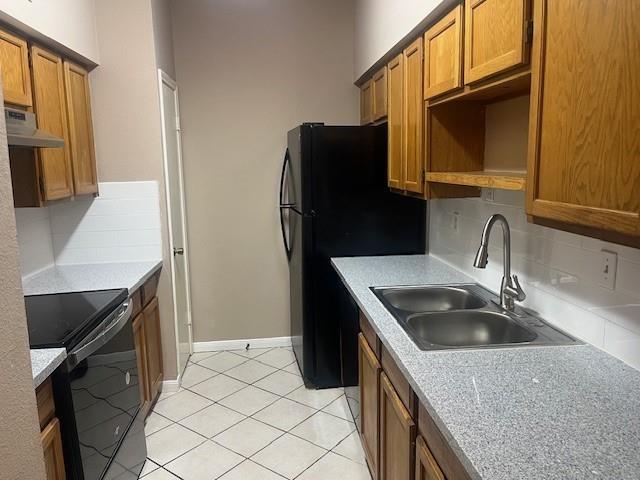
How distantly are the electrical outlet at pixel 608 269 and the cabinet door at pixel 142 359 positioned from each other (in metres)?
2.18

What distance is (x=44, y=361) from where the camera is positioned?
157 cm

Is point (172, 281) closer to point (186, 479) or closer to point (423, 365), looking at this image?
point (186, 479)

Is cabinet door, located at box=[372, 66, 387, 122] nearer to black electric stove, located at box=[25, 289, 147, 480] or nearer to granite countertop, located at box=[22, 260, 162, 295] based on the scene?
granite countertop, located at box=[22, 260, 162, 295]

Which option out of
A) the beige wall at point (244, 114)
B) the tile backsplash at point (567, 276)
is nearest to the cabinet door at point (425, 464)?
the tile backsplash at point (567, 276)

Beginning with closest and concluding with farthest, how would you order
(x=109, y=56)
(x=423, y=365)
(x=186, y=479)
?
(x=423, y=365)
(x=186, y=479)
(x=109, y=56)

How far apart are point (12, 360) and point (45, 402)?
0.84 meters

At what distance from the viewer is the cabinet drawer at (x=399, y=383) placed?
1466mm

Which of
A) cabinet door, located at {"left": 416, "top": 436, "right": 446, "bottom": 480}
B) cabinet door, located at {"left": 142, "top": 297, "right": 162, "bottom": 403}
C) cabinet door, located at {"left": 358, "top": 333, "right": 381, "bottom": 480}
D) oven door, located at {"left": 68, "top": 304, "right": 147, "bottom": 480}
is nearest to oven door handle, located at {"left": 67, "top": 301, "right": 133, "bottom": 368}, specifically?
oven door, located at {"left": 68, "top": 304, "right": 147, "bottom": 480}

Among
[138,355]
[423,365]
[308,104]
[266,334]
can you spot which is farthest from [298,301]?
[423,365]

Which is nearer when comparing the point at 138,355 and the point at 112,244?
the point at 138,355

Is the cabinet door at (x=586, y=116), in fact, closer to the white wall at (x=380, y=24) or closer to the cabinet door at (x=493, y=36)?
the cabinet door at (x=493, y=36)

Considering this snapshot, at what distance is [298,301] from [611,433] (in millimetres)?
2342

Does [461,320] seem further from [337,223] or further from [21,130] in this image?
[21,130]

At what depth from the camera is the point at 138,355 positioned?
2.63 m
